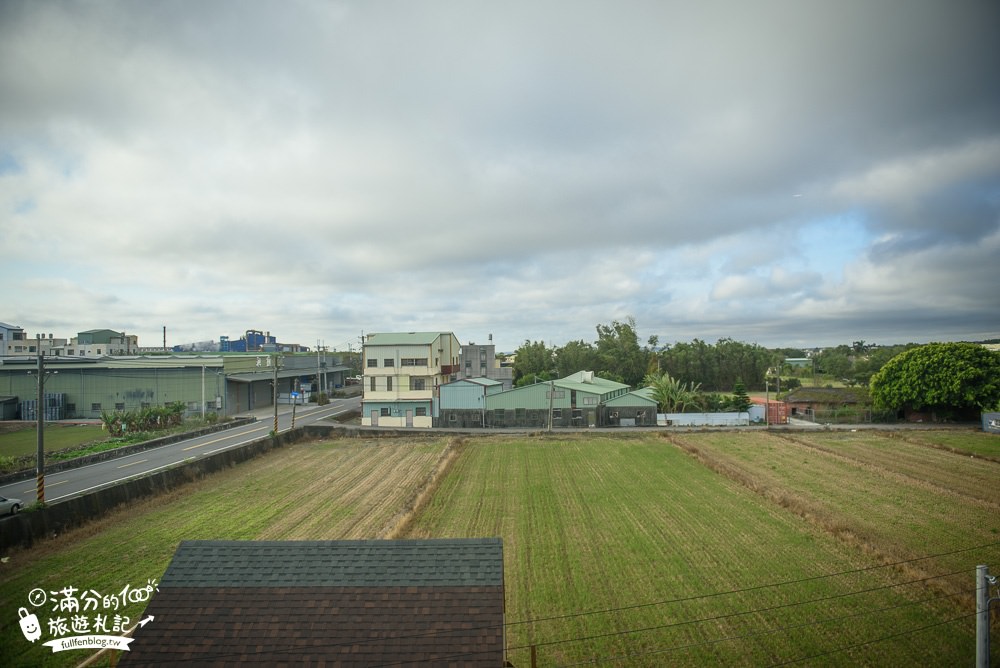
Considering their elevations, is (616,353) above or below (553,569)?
above

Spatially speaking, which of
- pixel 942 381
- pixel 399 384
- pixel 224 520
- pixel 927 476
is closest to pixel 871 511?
pixel 927 476

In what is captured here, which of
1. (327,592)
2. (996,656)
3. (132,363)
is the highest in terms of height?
(132,363)

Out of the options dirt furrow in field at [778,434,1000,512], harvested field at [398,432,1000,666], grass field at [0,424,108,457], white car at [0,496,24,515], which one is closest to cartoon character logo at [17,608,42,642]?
white car at [0,496,24,515]

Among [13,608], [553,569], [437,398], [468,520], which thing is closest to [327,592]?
[553,569]

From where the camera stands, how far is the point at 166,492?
2261 centimetres

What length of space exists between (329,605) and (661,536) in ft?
41.7

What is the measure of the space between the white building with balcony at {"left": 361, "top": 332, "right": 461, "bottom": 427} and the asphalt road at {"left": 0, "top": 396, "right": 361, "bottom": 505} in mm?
6397

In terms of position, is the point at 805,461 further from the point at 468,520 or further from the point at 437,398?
the point at 437,398

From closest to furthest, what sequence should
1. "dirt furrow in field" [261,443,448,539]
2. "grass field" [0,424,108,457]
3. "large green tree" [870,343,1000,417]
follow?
"dirt furrow in field" [261,443,448,539] < "grass field" [0,424,108,457] < "large green tree" [870,343,1000,417]

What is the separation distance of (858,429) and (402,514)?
1505 inches

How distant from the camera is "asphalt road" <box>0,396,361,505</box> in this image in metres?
22.6

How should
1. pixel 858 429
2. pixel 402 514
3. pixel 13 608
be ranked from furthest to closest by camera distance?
pixel 858 429, pixel 402 514, pixel 13 608

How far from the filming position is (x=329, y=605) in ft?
27.0

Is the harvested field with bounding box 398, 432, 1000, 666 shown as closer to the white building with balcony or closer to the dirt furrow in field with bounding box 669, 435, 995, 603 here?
the dirt furrow in field with bounding box 669, 435, 995, 603
